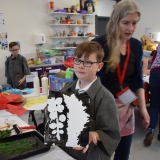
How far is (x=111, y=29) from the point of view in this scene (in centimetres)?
131

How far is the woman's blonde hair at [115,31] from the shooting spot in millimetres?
1240

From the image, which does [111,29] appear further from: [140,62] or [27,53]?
[27,53]

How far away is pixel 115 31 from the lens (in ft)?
4.24

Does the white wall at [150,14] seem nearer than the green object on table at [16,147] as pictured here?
No

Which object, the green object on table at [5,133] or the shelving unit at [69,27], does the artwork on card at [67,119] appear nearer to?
the green object on table at [5,133]

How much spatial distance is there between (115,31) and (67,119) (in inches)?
25.6

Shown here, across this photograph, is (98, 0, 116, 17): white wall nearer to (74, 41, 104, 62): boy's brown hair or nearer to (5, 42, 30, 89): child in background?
(5, 42, 30, 89): child in background

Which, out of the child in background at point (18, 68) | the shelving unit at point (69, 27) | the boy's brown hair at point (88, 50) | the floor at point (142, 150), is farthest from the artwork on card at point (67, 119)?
the shelving unit at point (69, 27)

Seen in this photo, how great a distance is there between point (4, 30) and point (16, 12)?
1.66 feet

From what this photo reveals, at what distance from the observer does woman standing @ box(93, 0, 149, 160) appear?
4.13ft

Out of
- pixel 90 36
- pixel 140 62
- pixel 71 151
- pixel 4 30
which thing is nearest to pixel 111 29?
pixel 140 62

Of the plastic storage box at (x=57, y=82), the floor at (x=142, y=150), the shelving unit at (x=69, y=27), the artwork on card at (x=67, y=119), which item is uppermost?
the shelving unit at (x=69, y=27)

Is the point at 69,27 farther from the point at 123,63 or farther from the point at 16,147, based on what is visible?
the point at 16,147

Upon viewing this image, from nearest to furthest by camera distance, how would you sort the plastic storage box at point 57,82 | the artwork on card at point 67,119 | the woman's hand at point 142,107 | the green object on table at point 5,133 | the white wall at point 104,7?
the artwork on card at point 67,119, the green object on table at point 5,133, the woman's hand at point 142,107, the plastic storage box at point 57,82, the white wall at point 104,7
